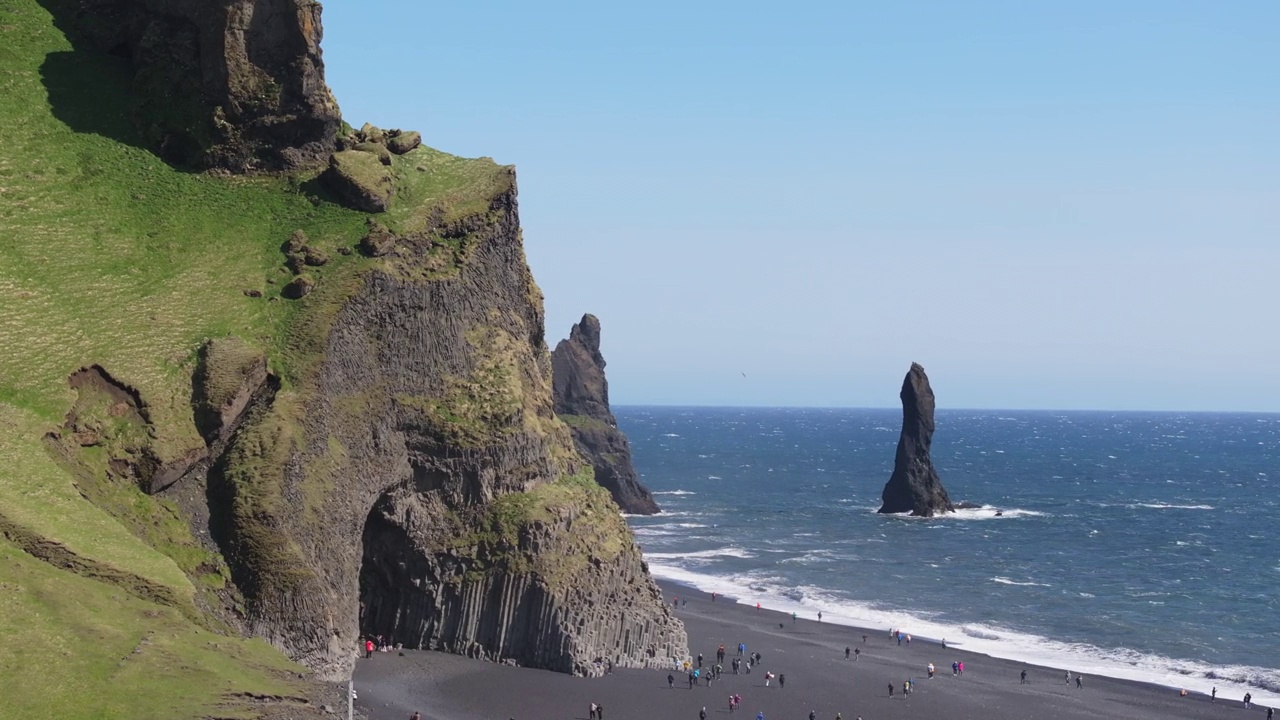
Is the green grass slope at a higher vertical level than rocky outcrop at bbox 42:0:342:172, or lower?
lower

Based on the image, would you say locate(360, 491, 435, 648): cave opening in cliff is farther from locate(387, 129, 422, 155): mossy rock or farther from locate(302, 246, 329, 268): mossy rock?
locate(387, 129, 422, 155): mossy rock

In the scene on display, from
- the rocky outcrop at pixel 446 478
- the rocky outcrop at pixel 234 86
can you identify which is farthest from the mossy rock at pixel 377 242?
the rocky outcrop at pixel 234 86

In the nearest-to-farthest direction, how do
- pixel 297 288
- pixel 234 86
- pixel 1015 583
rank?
pixel 297 288, pixel 234 86, pixel 1015 583

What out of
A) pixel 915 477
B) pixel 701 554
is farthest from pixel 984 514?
pixel 701 554

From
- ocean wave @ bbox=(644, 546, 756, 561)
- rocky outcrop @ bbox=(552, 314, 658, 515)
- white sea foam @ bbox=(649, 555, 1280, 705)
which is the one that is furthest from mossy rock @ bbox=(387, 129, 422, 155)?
rocky outcrop @ bbox=(552, 314, 658, 515)

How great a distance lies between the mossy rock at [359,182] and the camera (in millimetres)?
61281

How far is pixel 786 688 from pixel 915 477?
8872 cm

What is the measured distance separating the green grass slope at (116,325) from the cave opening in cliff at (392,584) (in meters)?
9.52

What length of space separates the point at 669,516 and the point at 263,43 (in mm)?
96352

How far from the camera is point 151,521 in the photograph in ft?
150

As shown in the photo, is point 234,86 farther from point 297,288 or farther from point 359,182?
point 297,288

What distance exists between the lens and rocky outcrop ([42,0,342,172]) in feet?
203

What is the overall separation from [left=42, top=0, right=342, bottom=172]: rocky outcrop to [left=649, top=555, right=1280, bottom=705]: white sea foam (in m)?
50.8

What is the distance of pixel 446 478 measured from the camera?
5772 cm
